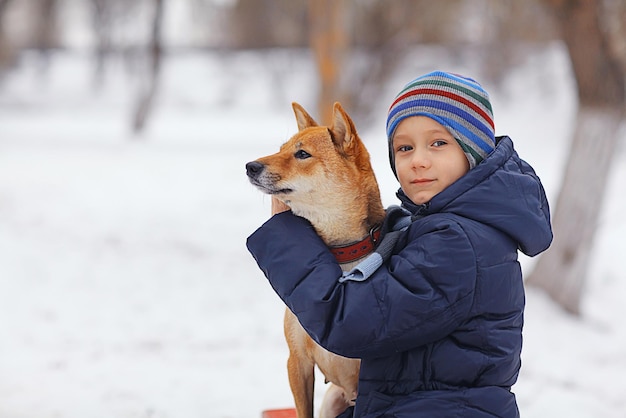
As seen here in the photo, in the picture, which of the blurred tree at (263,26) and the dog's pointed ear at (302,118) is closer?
the dog's pointed ear at (302,118)

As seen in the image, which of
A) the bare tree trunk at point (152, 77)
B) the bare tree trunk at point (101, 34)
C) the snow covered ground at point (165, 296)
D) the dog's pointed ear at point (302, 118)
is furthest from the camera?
the bare tree trunk at point (101, 34)

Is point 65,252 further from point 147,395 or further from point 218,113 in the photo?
point 218,113

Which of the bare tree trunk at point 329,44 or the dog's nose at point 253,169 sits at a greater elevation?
A: the bare tree trunk at point 329,44

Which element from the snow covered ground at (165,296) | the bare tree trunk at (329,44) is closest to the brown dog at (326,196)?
the snow covered ground at (165,296)

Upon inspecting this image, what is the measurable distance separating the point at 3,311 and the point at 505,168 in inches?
184

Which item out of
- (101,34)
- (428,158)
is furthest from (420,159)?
(101,34)

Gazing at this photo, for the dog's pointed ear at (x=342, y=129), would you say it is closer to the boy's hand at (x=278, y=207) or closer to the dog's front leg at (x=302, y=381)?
the boy's hand at (x=278, y=207)

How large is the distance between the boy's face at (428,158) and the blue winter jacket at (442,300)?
0.09m

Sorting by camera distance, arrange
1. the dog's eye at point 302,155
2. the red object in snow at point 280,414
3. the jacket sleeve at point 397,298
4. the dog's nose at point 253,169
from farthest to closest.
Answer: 1. the red object in snow at point 280,414
2. the dog's eye at point 302,155
3. the dog's nose at point 253,169
4. the jacket sleeve at point 397,298

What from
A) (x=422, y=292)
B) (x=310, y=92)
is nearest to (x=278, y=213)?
(x=422, y=292)

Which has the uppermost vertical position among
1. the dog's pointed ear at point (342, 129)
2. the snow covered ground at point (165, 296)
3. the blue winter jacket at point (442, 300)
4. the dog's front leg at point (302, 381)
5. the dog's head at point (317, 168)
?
the dog's pointed ear at point (342, 129)

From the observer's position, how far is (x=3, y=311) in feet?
18.2

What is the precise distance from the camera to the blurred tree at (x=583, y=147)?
5.62m

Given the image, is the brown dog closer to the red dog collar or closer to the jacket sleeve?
the red dog collar
